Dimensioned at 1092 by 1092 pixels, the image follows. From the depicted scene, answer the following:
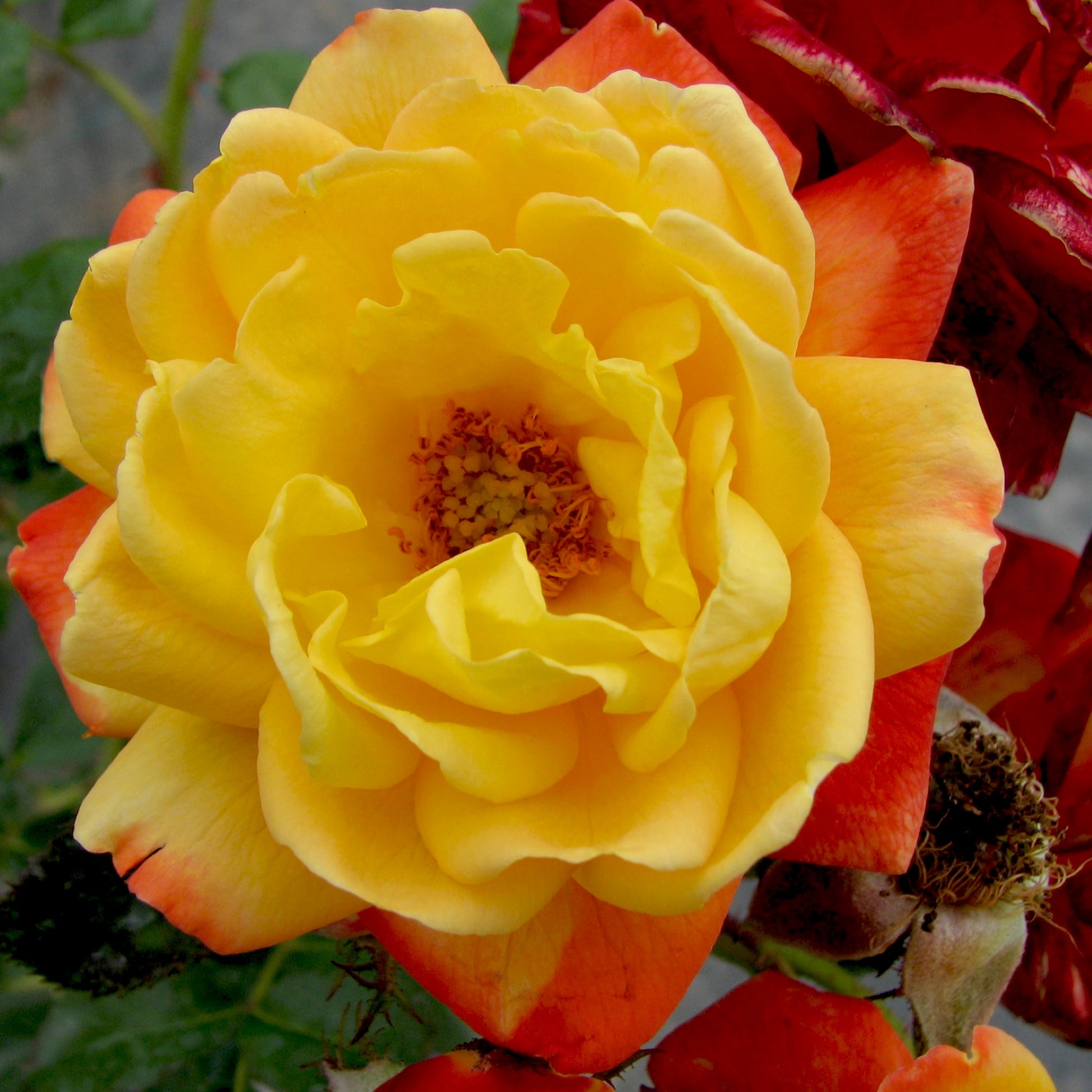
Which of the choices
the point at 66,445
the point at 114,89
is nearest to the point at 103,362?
the point at 66,445

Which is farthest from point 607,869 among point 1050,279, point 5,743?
point 5,743

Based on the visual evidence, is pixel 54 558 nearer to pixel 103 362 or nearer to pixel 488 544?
pixel 103 362

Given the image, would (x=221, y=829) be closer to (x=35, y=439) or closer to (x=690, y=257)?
(x=690, y=257)

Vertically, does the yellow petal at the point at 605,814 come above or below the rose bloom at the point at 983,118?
below

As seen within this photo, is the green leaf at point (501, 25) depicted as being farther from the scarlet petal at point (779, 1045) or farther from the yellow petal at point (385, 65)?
the scarlet petal at point (779, 1045)

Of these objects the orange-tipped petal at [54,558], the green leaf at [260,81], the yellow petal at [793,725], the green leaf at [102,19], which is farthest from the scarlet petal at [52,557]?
the green leaf at [102,19]

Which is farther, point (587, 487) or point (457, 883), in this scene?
point (587, 487)
